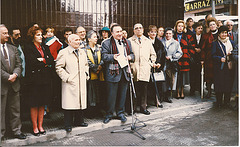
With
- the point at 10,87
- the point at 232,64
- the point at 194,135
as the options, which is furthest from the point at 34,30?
the point at 232,64

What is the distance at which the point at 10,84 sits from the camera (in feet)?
15.7

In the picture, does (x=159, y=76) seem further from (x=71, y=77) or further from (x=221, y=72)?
(x=71, y=77)

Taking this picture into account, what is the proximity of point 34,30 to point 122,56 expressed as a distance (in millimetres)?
1880

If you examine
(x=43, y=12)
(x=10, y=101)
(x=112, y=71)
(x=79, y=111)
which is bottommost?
(x=79, y=111)

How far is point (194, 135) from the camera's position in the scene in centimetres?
515

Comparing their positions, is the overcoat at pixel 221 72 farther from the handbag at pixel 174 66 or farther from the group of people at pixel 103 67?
the handbag at pixel 174 66

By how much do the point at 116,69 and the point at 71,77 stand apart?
1.07m

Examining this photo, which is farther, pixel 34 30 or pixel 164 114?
pixel 164 114

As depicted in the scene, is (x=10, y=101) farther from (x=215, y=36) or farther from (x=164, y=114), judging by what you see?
(x=215, y=36)

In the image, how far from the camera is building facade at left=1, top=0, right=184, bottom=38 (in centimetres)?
694

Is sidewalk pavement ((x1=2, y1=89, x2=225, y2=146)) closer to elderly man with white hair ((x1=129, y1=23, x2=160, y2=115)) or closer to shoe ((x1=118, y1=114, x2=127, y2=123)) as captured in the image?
shoe ((x1=118, y1=114, x2=127, y2=123))

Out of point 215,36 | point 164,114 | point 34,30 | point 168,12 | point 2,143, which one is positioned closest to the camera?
point 2,143

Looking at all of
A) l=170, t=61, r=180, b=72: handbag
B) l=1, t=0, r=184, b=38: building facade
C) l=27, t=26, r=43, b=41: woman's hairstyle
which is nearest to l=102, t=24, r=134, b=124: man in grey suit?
l=27, t=26, r=43, b=41: woman's hairstyle

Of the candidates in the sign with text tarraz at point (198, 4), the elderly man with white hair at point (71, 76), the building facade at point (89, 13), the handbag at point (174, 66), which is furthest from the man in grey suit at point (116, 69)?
the sign with text tarraz at point (198, 4)
